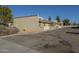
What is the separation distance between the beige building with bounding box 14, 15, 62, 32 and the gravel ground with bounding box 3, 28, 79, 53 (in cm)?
11

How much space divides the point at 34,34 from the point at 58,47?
505 mm

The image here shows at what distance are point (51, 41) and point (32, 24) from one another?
1.56 ft

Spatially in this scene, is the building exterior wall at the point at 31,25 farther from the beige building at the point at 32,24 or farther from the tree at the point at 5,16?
the tree at the point at 5,16

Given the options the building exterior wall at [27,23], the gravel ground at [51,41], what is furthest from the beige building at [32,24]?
the gravel ground at [51,41]

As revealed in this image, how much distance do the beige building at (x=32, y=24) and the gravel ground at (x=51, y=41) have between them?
111mm

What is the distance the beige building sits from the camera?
948cm

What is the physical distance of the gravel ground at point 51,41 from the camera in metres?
9.41

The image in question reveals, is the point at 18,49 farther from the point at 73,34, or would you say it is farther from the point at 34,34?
the point at 73,34

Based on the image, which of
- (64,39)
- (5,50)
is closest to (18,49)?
(5,50)

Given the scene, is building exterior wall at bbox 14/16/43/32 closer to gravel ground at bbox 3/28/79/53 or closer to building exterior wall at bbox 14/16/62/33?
building exterior wall at bbox 14/16/62/33

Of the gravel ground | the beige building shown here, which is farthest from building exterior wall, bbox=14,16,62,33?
the gravel ground
